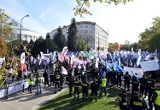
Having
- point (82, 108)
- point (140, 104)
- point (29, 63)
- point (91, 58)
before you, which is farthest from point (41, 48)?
point (140, 104)

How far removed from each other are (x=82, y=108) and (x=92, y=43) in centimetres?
12374

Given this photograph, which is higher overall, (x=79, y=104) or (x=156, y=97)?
(x=156, y=97)

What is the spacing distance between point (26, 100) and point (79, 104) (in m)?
4.29

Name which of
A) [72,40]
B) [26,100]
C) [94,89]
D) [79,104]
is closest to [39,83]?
[26,100]

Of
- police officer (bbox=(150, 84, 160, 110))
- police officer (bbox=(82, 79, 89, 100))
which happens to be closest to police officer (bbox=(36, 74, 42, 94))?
police officer (bbox=(82, 79, 89, 100))

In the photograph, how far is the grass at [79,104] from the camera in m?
17.0

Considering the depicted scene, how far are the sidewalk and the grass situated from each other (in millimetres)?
753

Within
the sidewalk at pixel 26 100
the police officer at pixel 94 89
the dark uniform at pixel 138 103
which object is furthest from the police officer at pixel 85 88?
the dark uniform at pixel 138 103

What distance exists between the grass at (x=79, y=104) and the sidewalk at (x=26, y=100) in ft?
2.47

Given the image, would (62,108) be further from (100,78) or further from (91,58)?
(91,58)

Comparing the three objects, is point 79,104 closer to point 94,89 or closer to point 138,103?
point 94,89

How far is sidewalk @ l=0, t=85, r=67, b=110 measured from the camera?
17.8m

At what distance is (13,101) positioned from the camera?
63.8ft

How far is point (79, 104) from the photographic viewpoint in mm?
17859
